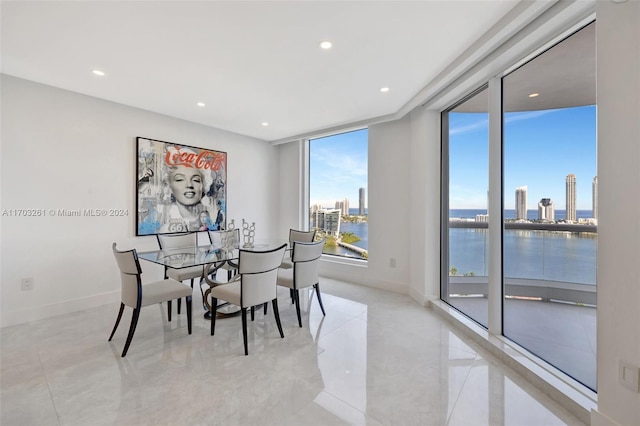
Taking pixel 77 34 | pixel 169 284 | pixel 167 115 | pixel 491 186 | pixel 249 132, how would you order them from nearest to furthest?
pixel 77 34 < pixel 491 186 < pixel 169 284 < pixel 167 115 < pixel 249 132

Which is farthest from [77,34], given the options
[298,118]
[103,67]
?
[298,118]

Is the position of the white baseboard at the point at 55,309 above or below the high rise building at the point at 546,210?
below

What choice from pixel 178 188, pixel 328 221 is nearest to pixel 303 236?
pixel 328 221

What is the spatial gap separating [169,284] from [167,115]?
2.69 meters

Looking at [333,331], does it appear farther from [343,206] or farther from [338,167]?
[338,167]

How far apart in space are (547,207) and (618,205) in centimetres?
83

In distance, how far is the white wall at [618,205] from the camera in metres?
1.36

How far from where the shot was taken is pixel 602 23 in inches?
58.9

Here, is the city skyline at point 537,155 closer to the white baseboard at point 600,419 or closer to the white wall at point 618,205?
the white wall at point 618,205

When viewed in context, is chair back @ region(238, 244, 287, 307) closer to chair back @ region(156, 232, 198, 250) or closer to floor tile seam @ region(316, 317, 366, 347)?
floor tile seam @ region(316, 317, 366, 347)

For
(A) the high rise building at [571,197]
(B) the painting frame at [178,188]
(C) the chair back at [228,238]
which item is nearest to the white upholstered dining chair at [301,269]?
(C) the chair back at [228,238]

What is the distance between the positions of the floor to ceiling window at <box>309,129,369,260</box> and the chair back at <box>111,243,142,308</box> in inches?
131

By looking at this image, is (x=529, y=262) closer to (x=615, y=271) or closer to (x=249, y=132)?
Answer: (x=615, y=271)

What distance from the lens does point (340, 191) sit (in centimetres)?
511
